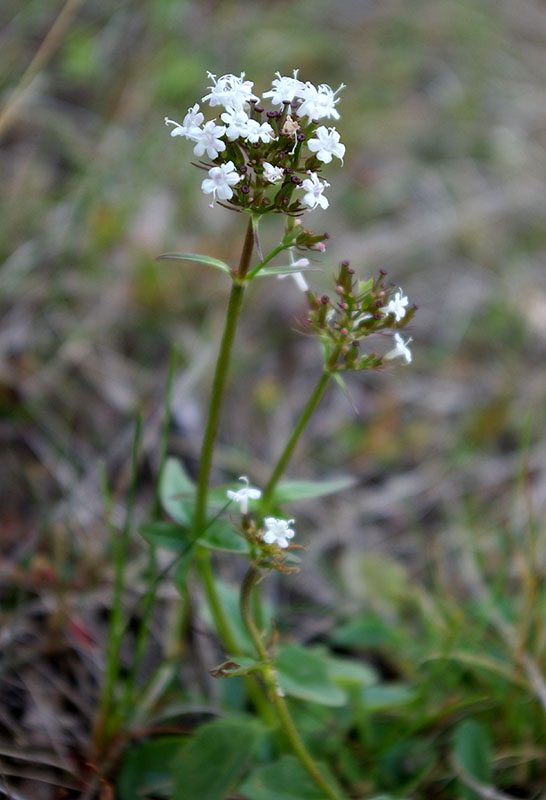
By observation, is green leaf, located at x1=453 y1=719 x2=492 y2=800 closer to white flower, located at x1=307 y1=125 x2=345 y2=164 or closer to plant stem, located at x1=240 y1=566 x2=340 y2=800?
plant stem, located at x1=240 y1=566 x2=340 y2=800

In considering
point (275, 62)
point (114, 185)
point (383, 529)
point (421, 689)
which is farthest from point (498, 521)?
point (275, 62)

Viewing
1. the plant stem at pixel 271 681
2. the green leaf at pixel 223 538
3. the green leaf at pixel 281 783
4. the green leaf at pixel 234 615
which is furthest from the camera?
the green leaf at pixel 234 615

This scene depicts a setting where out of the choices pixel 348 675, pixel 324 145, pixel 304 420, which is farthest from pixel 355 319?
pixel 348 675

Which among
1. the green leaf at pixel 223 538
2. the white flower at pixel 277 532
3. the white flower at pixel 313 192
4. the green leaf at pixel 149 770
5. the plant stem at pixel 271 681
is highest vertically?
the white flower at pixel 313 192

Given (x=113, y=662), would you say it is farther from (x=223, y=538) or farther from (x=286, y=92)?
(x=286, y=92)

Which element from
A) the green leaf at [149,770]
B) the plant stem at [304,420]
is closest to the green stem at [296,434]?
the plant stem at [304,420]

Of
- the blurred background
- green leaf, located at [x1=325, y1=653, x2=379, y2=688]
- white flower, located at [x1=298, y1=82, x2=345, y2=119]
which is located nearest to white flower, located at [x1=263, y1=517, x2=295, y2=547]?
green leaf, located at [x1=325, y1=653, x2=379, y2=688]

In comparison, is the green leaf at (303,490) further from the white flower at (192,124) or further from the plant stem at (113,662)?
the white flower at (192,124)
